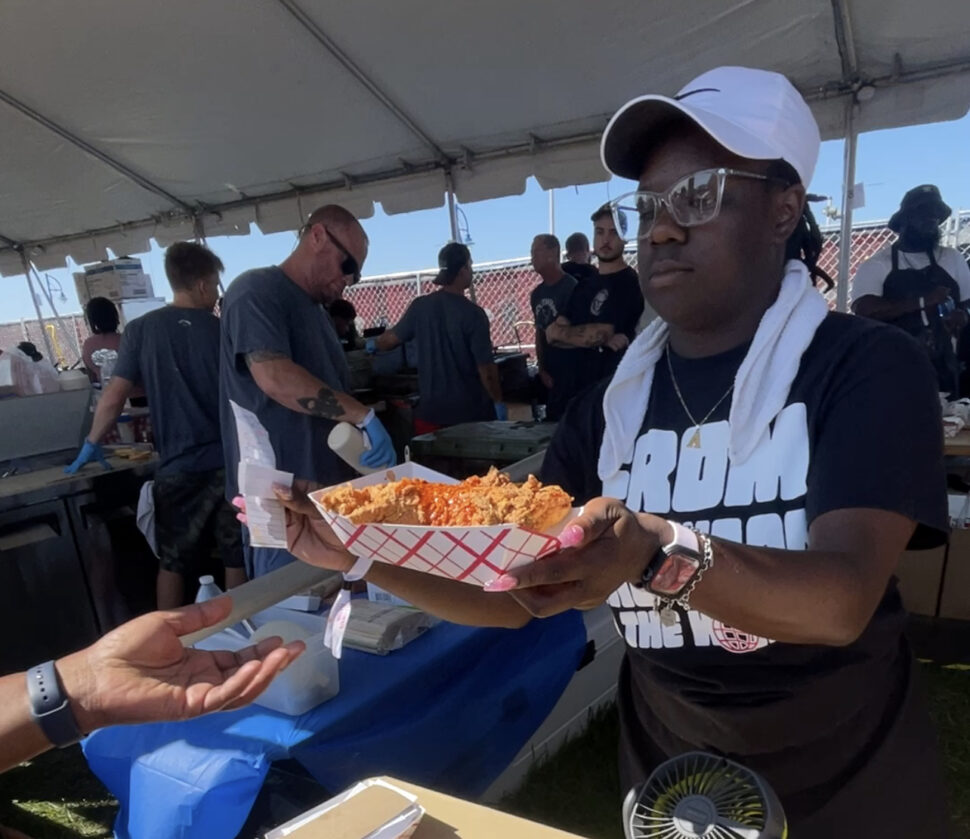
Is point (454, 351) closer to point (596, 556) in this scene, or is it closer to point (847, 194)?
point (847, 194)

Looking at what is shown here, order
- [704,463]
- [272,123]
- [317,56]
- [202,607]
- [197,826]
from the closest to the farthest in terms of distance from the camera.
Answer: [704,463]
[202,607]
[197,826]
[317,56]
[272,123]

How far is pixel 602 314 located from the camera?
187 inches

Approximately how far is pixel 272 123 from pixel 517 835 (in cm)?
679

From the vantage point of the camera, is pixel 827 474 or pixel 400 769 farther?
pixel 400 769

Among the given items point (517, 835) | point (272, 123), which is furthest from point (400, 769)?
point (272, 123)

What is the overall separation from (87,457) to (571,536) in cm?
410

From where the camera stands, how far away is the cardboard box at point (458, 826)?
1260mm

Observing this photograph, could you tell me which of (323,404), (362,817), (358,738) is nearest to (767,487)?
(362,817)

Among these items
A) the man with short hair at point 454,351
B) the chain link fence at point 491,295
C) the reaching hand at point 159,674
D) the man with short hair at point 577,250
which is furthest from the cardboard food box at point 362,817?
the chain link fence at point 491,295

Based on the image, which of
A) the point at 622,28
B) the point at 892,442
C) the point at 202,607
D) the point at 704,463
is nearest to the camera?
the point at 892,442

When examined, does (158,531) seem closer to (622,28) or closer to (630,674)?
(630,674)

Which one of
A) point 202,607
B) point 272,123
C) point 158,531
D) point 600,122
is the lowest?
point 158,531

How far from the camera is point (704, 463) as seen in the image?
125 cm

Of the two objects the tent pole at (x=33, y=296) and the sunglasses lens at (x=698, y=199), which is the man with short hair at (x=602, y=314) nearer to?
the sunglasses lens at (x=698, y=199)
